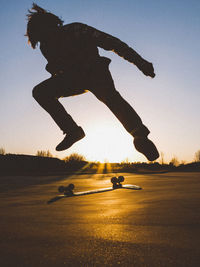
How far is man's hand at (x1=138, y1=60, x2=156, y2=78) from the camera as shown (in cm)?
263

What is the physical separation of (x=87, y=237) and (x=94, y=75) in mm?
1962

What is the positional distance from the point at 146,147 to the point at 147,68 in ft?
2.99

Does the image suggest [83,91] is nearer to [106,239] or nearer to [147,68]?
[147,68]

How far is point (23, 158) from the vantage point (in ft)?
64.7

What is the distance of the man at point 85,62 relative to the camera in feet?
8.60

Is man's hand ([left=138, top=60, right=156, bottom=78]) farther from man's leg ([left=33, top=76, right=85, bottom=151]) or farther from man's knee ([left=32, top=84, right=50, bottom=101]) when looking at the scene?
man's knee ([left=32, top=84, right=50, bottom=101])

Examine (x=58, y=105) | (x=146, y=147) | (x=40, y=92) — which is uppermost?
(x=40, y=92)

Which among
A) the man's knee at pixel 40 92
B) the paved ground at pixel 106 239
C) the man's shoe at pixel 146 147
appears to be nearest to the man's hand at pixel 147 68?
the man's shoe at pixel 146 147

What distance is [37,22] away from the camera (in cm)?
272

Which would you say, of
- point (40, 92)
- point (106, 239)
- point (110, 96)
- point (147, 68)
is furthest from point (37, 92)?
point (106, 239)

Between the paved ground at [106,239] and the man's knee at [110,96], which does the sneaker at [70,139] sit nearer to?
the man's knee at [110,96]

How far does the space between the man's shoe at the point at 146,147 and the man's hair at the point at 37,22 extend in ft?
5.56

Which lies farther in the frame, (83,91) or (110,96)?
(83,91)

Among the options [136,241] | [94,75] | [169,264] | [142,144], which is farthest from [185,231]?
[94,75]
